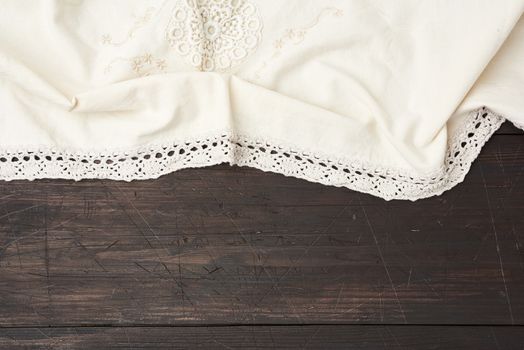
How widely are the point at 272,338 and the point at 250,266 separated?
0.11 meters

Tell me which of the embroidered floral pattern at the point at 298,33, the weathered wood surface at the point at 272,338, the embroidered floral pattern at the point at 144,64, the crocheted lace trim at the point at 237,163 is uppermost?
the embroidered floral pattern at the point at 298,33

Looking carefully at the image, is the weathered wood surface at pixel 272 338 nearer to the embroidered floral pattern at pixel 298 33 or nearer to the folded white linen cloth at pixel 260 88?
the folded white linen cloth at pixel 260 88

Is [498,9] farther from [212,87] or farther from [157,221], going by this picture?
[157,221]

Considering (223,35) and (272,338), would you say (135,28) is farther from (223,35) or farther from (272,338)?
(272,338)

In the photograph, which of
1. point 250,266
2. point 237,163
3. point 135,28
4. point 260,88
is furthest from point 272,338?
point 135,28

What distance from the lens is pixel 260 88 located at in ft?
3.23

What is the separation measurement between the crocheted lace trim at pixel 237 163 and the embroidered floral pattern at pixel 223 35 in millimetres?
121

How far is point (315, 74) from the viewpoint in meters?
1.00

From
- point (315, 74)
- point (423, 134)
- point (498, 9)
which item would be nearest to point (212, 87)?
point (315, 74)

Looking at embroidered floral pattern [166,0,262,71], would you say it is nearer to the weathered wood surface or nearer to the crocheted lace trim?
the crocheted lace trim

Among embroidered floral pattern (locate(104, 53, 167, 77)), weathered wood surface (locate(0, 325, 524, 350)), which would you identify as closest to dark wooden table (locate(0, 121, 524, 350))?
weathered wood surface (locate(0, 325, 524, 350))

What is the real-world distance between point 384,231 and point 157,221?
1.11 feet

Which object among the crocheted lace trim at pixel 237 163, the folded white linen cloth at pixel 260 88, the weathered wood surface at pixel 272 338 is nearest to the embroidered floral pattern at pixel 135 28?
the folded white linen cloth at pixel 260 88

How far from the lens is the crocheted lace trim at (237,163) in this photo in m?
0.96
